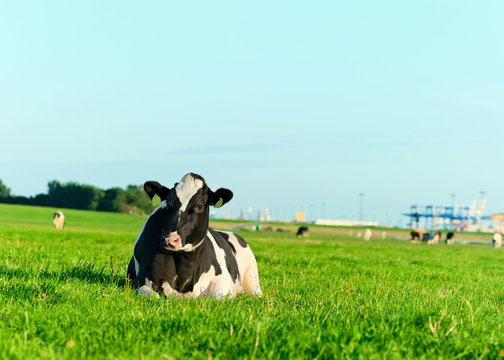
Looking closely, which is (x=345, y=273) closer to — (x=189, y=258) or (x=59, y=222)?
(x=189, y=258)

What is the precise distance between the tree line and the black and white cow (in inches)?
Answer: 5919

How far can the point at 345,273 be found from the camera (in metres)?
13.3

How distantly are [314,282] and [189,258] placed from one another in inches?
148

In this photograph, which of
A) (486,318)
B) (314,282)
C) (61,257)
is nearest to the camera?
(486,318)

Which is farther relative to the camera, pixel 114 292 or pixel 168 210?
pixel 168 210

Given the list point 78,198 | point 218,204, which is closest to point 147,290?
point 218,204

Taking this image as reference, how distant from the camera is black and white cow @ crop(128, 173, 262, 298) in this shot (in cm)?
727

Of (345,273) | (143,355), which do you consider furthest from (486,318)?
(345,273)

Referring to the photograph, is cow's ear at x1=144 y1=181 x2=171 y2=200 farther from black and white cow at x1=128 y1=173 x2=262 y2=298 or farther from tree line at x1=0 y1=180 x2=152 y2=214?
tree line at x1=0 y1=180 x2=152 y2=214

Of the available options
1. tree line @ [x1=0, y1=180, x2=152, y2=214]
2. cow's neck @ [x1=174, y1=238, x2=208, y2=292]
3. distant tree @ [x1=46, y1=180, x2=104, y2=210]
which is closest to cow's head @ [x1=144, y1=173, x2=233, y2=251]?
cow's neck @ [x1=174, y1=238, x2=208, y2=292]

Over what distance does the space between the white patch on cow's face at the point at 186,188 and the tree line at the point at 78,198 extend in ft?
495

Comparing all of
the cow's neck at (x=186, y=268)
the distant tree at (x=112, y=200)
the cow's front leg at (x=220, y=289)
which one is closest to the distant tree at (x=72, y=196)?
the distant tree at (x=112, y=200)

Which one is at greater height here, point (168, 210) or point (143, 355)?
point (168, 210)

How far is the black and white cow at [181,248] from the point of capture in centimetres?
727
